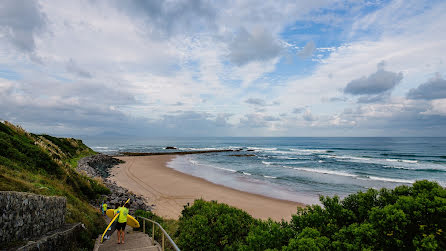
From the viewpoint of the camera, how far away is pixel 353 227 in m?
4.29

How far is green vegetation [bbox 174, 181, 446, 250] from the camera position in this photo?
3.78 metres

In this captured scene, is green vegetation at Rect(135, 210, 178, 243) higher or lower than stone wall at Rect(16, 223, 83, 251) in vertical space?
lower

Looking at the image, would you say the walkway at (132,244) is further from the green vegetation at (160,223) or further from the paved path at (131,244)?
the green vegetation at (160,223)

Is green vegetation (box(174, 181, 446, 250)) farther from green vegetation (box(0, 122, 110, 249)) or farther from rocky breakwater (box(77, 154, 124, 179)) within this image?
rocky breakwater (box(77, 154, 124, 179))

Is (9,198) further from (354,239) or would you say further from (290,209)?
(290,209)

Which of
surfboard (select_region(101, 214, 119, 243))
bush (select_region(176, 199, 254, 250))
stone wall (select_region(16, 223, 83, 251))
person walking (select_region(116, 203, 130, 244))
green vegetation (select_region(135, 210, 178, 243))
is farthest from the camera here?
green vegetation (select_region(135, 210, 178, 243))

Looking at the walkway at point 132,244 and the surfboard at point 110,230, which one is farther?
the surfboard at point 110,230

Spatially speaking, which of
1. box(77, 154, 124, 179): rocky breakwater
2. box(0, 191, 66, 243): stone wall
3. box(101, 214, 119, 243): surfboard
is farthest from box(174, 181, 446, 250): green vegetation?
box(77, 154, 124, 179): rocky breakwater

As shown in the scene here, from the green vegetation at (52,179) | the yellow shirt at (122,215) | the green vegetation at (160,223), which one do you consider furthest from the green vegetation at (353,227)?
the green vegetation at (52,179)

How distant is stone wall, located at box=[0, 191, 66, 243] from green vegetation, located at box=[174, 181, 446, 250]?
3712 millimetres

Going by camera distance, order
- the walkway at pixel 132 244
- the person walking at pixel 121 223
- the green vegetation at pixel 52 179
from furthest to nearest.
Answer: the green vegetation at pixel 52 179
the person walking at pixel 121 223
the walkway at pixel 132 244

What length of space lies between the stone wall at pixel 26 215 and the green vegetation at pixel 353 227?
12.2 ft

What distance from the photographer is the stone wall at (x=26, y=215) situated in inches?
184

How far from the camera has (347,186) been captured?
2319 centimetres
